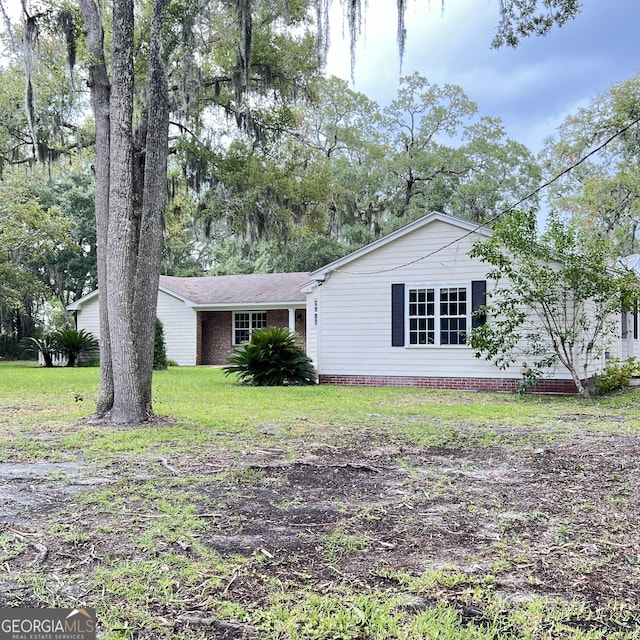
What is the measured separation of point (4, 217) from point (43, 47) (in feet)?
26.6

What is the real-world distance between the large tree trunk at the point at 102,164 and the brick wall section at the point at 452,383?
22.3ft

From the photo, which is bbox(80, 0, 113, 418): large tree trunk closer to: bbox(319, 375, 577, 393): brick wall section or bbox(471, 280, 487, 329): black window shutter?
bbox(319, 375, 577, 393): brick wall section

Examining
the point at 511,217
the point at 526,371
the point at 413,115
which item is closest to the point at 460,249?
the point at 511,217

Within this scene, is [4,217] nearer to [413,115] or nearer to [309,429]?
[309,429]

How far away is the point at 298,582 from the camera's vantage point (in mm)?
2773

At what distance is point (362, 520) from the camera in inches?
145

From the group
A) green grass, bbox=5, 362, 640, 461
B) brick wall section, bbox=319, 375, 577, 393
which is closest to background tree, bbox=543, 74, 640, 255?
brick wall section, bbox=319, 375, 577, 393

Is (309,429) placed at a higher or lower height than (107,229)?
lower

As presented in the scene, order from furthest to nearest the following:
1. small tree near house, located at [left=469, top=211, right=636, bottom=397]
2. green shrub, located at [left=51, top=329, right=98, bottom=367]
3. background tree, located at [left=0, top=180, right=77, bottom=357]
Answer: green shrub, located at [left=51, top=329, right=98, bottom=367]
background tree, located at [left=0, top=180, right=77, bottom=357]
small tree near house, located at [left=469, top=211, right=636, bottom=397]

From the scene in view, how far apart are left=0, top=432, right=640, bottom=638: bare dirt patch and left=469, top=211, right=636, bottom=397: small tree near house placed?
558cm

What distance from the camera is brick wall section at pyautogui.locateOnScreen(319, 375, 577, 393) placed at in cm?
1211

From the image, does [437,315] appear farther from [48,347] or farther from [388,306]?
[48,347]

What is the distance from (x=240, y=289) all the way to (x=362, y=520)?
19385 mm

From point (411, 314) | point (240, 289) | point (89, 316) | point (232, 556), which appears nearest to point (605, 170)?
point (240, 289)
